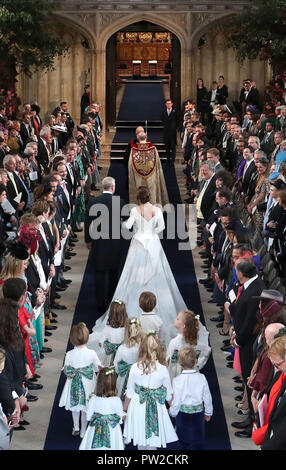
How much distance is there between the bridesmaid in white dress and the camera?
41.9ft

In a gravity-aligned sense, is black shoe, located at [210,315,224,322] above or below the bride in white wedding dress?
below

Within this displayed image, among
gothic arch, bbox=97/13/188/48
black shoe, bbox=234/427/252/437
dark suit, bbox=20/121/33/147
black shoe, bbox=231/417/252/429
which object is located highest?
gothic arch, bbox=97/13/188/48

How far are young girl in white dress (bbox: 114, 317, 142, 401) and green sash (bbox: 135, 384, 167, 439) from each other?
0.78 meters

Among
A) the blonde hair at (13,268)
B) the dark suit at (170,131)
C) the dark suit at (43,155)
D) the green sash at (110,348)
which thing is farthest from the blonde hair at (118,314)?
the dark suit at (170,131)

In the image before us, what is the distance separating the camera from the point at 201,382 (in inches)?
355

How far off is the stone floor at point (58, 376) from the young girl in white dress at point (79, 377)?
1.36 feet

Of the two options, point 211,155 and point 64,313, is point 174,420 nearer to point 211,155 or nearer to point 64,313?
point 64,313

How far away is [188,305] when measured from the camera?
13.9m

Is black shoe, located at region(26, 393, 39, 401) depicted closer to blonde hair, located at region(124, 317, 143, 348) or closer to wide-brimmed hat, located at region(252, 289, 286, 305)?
blonde hair, located at region(124, 317, 143, 348)

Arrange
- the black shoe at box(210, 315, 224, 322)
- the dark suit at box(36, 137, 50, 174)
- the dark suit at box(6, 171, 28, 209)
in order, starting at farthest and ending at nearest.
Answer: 1. the dark suit at box(36, 137, 50, 174)
2. the dark suit at box(6, 171, 28, 209)
3. the black shoe at box(210, 315, 224, 322)

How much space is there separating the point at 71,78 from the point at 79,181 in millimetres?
11521

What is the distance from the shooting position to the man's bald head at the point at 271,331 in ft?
26.6

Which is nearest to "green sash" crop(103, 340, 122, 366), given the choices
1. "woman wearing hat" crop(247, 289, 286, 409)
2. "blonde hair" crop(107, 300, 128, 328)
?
"blonde hair" crop(107, 300, 128, 328)

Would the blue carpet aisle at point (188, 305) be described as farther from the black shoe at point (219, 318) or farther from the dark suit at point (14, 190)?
the dark suit at point (14, 190)
